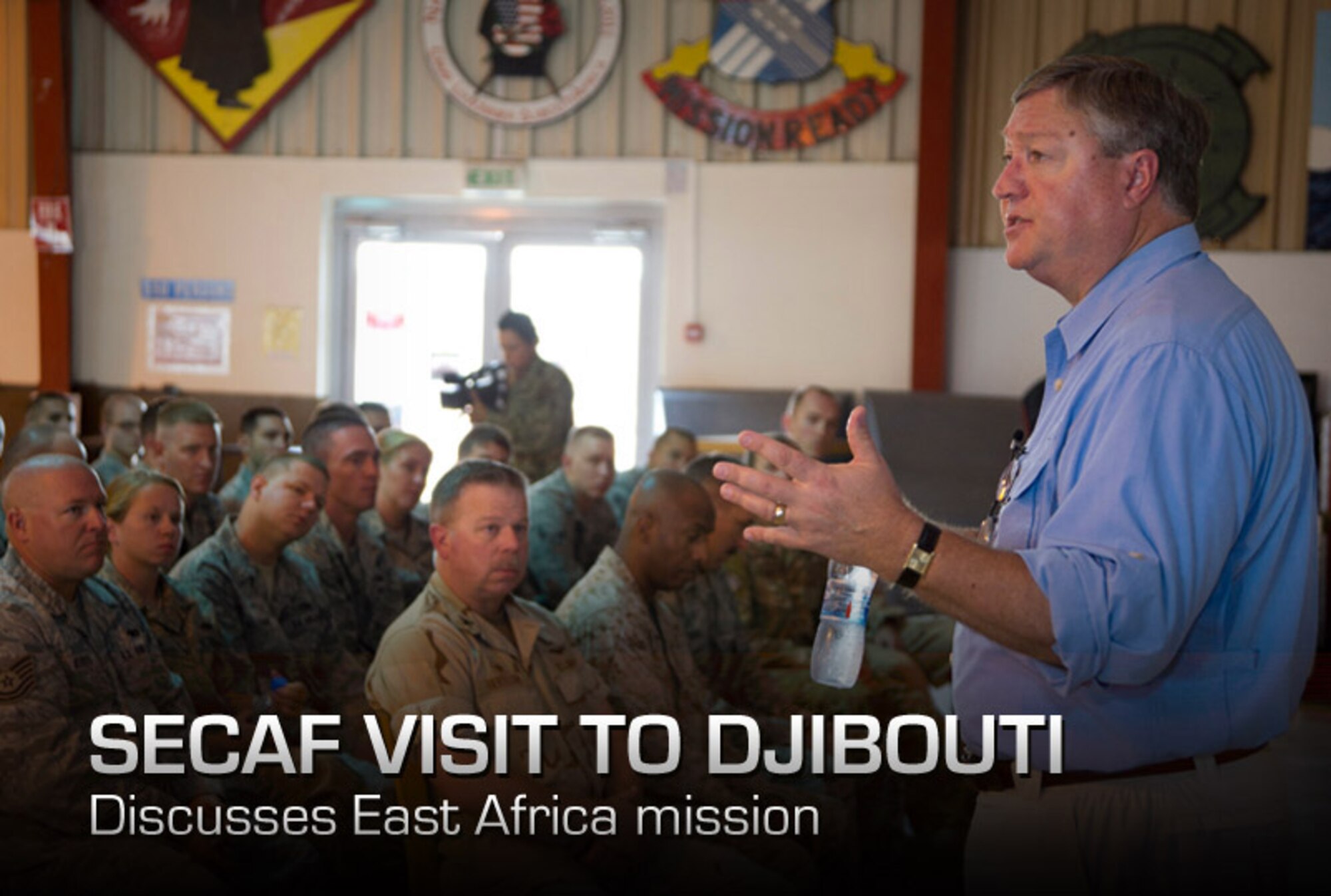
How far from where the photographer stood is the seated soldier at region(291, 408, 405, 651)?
4246mm

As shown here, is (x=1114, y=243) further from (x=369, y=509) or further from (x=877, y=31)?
(x=877, y=31)

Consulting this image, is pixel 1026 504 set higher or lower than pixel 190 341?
lower

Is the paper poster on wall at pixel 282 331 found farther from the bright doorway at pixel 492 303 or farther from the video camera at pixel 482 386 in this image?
the video camera at pixel 482 386

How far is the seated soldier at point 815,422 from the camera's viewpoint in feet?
20.1

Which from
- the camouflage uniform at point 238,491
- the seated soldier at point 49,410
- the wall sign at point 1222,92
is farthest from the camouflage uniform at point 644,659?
the wall sign at point 1222,92

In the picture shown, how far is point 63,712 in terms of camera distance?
2.46 meters

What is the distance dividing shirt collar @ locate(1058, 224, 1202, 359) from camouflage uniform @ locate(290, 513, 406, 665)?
2.93 metres

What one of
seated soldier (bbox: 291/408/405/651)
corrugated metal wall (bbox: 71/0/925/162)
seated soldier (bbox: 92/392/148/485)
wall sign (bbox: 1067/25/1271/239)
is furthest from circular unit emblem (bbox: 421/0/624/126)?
seated soldier (bbox: 291/408/405/651)

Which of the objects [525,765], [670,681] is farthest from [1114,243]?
[670,681]

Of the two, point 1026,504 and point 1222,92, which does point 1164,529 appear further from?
point 1222,92

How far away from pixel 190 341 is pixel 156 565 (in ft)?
20.7

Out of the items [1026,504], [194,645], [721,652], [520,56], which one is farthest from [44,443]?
[1026,504]

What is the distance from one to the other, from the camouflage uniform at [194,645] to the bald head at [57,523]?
1.03ft

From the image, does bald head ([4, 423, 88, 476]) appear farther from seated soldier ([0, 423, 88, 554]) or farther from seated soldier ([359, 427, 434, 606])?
seated soldier ([359, 427, 434, 606])
